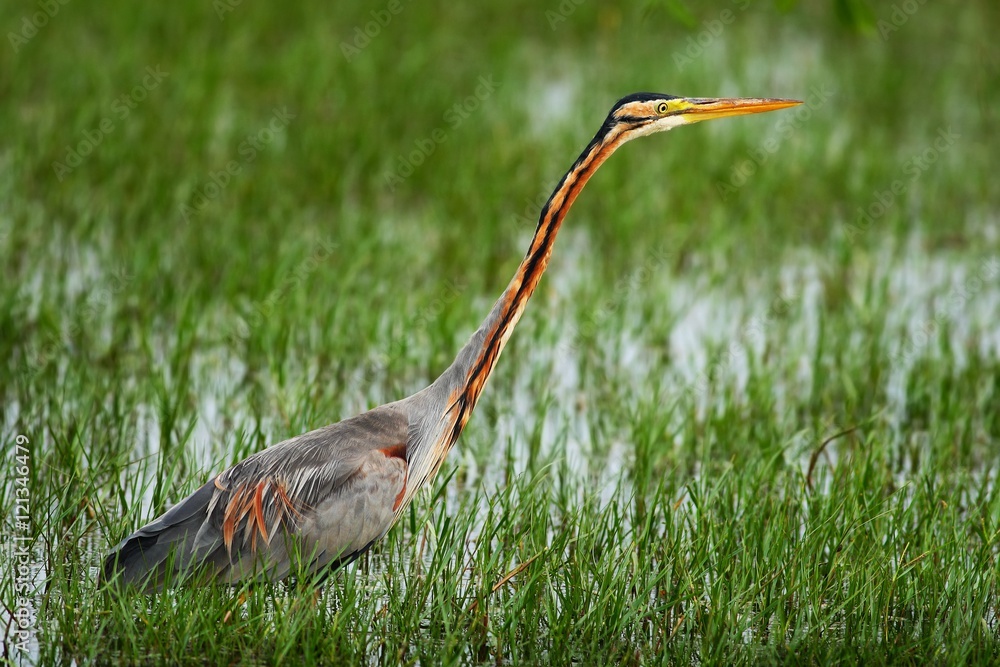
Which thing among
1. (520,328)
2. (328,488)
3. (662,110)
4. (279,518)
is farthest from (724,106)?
(520,328)

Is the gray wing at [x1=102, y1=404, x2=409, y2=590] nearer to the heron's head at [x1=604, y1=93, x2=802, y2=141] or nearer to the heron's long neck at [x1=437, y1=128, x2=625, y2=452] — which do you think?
the heron's long neck at [x1=437, y1=128, x2=625, y2=452]

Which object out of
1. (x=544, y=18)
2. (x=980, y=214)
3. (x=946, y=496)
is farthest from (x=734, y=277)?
(x=544, y=18)

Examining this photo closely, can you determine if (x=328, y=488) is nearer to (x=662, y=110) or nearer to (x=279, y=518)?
(x=279, y=518)

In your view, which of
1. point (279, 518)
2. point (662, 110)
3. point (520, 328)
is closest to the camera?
point (279, 518)

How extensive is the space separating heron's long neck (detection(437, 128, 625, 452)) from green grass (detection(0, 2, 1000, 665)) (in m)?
0.43

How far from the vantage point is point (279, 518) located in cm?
380

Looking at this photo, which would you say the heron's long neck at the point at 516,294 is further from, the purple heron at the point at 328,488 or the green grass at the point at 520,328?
the green grass at the point at 520,328

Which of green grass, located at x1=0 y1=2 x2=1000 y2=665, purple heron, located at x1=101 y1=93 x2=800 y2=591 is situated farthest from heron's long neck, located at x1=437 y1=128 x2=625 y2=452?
green grass, located at x1=0 y1=2 x2=1000 y2=665

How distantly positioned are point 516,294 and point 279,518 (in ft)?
3.33

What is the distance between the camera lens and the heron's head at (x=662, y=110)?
12.7 feet

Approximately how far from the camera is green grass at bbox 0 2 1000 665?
3.86 m

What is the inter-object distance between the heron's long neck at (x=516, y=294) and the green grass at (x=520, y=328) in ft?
1.40

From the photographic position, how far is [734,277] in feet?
25.9

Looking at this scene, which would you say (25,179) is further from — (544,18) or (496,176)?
(544,18)
